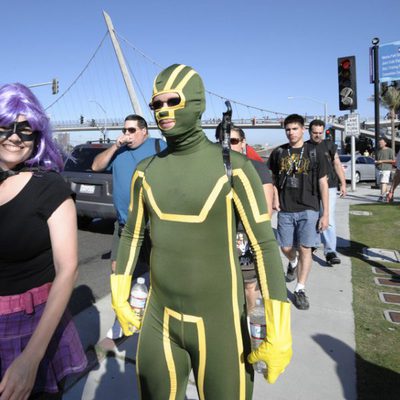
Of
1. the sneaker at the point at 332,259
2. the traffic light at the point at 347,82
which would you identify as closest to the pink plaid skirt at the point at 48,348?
the sneaker at the point at 332,259

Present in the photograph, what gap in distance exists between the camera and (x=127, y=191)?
320 centimetres

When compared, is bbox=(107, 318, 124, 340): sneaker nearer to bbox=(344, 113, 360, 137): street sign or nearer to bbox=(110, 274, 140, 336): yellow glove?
bbox=(110, 274, 140, 336): yellow glove

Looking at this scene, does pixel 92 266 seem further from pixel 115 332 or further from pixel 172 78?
pixel 172 78

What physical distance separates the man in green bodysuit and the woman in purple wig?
16.0 inches

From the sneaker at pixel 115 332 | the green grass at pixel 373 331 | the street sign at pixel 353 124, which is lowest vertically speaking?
the green grass at pixel 373 331

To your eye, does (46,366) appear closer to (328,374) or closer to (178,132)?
(178,132)

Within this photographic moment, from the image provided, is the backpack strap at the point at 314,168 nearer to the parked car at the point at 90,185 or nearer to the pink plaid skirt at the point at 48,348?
the pink plaid skirt at the point at 48,348

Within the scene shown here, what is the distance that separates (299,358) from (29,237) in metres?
2.30

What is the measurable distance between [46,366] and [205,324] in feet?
2.15

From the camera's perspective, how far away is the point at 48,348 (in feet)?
4.83

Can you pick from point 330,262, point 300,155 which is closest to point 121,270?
point 300,155

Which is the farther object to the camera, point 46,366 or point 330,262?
point 330,262

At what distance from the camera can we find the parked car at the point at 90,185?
22.8 feet

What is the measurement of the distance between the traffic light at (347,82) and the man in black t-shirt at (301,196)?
24.5ft
